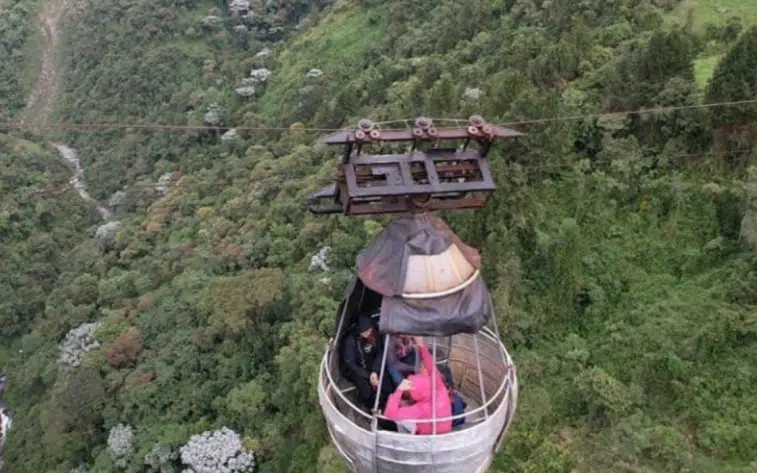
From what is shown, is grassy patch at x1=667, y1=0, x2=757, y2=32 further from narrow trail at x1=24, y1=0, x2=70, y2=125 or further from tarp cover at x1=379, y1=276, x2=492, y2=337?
narrow trail at x1=24, y1=0, x2=70, y2=125

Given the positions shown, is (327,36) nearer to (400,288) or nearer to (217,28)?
(217,28)

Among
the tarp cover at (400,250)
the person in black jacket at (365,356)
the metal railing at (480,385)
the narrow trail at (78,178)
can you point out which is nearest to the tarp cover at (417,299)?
the tarp cover at (400,250)

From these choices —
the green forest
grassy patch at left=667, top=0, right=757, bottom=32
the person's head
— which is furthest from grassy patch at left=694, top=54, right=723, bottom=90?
the person's head

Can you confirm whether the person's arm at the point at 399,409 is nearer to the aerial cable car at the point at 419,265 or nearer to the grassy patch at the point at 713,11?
the aerial cable car at the point at 419,265

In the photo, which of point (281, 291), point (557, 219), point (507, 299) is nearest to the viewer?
point (507, 299)

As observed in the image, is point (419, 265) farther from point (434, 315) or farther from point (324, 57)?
point (324, 57)

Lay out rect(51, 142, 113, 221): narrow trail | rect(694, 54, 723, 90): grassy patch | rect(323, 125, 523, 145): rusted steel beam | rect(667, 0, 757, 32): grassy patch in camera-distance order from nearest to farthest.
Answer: rect(323, 125, 523, 145): rusted steel beam, rect(694, 54, 723, 90): grassy patch, rect(667, 0, 757, 32): grassy patch, rect(51, 142, 113, 221): narrow trail

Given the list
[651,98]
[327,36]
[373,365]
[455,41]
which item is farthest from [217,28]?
[373,365]
